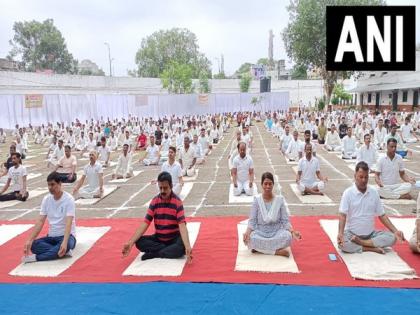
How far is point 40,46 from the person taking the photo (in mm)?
54750

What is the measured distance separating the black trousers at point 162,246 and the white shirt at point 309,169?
4.46 metres

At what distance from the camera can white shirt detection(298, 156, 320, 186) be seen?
9.02 meters

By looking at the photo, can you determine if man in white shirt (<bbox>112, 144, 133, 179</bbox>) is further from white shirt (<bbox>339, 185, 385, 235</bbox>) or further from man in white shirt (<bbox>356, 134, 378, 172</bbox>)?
white shirt (<bbox>339, 185, 385, 235</bbox>)

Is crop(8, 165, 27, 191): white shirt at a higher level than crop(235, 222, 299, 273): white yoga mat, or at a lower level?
higher

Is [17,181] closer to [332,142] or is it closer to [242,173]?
[242,173]

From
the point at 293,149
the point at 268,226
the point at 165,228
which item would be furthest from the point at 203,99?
the point at 165,228

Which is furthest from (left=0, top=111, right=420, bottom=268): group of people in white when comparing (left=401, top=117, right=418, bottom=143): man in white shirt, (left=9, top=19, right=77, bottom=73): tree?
(left=9, top=19, right=77, bottom=73): tree

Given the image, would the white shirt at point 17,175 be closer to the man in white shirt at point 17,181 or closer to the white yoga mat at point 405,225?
the man in white shirt at point 17,181

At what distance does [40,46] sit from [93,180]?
51.1m

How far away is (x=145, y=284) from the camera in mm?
4539

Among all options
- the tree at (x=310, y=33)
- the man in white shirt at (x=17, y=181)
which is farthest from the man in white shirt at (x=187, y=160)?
the tree at (x=310, y=33)

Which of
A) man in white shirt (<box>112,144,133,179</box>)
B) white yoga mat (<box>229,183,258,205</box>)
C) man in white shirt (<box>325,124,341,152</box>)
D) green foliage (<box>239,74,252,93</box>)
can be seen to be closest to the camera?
white yoga mat (<box>229,183,258,205</box>)

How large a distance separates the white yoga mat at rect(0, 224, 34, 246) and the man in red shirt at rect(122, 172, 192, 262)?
2399 millimetres

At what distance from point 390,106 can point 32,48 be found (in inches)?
1691
